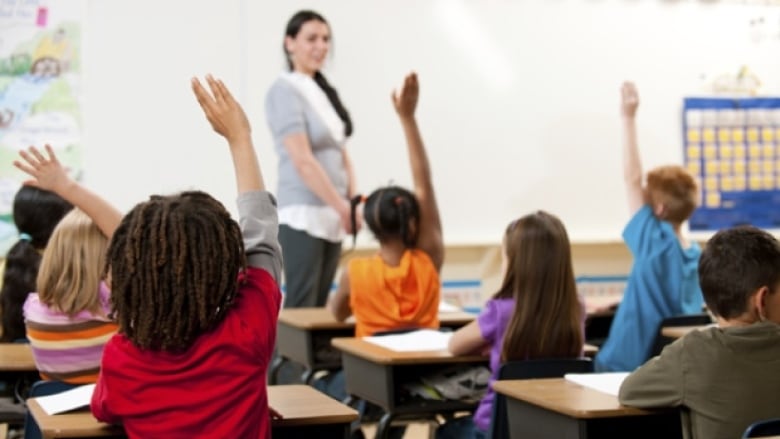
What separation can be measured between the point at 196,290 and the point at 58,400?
59 cm

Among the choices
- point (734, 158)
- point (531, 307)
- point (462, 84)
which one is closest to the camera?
point (531, 307)

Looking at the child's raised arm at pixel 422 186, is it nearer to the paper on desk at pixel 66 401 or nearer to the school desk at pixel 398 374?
the school desk at pixel 398 374

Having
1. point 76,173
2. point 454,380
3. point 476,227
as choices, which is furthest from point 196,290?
point 476,227

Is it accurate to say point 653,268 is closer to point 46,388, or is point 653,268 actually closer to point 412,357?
point 412,357

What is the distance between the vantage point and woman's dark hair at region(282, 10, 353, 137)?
5.49m

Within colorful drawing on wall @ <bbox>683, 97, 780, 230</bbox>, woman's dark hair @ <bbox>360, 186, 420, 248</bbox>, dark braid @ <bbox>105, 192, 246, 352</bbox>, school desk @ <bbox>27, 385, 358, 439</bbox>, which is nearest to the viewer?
dark braid @ <bbox>105, 192, 246, 352</bbox>

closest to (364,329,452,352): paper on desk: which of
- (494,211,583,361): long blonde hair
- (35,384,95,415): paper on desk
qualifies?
(494,211,583,361): long blonde hair

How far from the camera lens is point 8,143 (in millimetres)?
5762

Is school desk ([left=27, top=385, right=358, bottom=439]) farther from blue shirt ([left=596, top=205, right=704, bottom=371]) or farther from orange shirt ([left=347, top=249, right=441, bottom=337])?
blue shirt ([left=596, top=205, right=704, bottom=371])

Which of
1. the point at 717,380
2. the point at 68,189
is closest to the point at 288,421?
the point at 717,380

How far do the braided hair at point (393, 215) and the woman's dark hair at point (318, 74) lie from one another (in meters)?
1.35

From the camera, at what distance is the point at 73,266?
3189 millimetres

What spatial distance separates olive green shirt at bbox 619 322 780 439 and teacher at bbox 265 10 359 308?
2859 mm

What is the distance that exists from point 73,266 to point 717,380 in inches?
67.8
